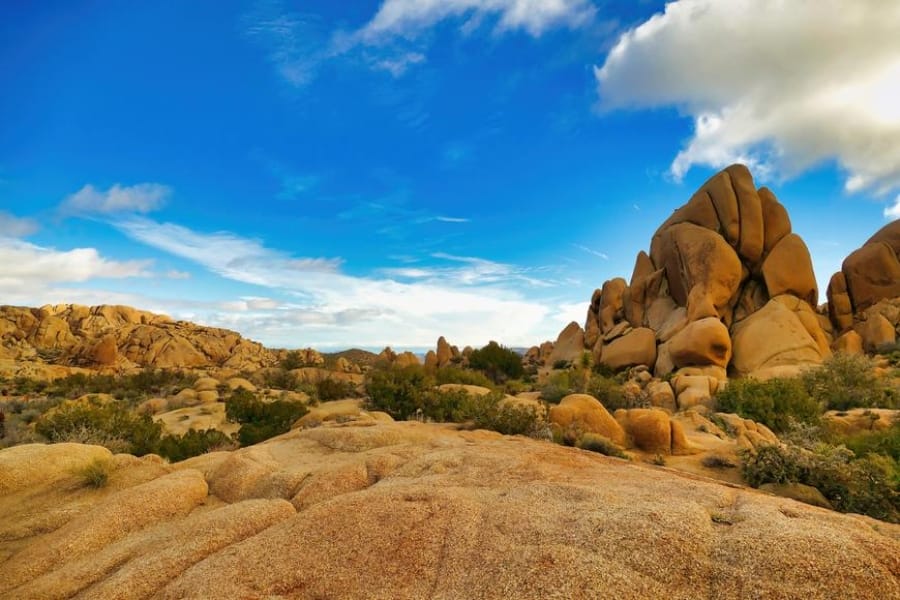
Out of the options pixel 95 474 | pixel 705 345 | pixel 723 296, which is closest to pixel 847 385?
pixel 705 345

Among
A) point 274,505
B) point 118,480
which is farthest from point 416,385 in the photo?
point 274,505

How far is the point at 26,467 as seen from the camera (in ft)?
29.3

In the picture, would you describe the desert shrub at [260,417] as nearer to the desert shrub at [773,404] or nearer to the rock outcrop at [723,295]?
the desert shrub at [773,404]

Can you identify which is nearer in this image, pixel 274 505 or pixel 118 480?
pixel 274 505

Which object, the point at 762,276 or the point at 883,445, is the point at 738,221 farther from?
the point at 883,445

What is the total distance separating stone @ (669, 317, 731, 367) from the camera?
32.4 m

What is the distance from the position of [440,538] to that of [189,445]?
11543mm

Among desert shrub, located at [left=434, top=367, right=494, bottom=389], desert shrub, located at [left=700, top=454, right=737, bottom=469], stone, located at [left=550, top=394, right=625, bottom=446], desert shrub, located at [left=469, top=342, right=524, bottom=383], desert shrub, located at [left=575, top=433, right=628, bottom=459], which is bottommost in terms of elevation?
desert shrub, located at [left=700, top=454, right=737, bottom=469]

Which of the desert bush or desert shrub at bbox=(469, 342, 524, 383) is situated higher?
desert shrub at bbox=(469, 342, 524, 383)

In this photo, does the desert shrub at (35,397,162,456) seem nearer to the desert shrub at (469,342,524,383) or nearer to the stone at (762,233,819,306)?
the desert shrub at (469,342,524,383)

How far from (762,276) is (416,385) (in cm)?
3263

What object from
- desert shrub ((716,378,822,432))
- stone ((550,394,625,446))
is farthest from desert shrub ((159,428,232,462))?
desert shrub ((716,378,822,432))

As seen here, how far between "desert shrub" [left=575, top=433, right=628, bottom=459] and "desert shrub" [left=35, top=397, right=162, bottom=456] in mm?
11627

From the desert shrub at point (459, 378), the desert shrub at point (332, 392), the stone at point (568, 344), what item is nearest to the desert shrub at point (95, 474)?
the desert shrub at point (332, 392)
